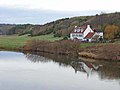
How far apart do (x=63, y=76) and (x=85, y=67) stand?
7852 mm

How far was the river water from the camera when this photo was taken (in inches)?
1036

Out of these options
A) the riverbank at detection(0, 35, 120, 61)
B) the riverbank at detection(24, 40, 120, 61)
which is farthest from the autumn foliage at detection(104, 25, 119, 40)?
the riverbank at detection(24, 40, 120, 61)

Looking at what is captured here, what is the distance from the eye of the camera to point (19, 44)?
6506 cm

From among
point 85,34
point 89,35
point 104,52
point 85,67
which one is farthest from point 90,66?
point 85,34

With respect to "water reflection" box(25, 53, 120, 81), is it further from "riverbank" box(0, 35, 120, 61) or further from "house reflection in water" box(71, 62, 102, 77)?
"riverbank" box(0, 35, 120, 61)

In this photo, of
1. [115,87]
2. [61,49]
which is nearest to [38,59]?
[61,49]

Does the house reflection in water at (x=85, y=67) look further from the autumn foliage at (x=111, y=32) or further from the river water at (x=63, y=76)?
the autumn foliage at (x=111, y=32)

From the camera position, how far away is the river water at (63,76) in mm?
26312

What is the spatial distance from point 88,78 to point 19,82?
7047 mm

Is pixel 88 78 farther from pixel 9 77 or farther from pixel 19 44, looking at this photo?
pixel 19 44

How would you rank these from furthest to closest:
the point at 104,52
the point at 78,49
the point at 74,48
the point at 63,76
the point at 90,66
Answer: the point at 74,48
the point at 78,49
the point at 104,52
the point at 90,66
the point at 63,76

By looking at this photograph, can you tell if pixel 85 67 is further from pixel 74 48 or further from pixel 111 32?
pixel 111 32

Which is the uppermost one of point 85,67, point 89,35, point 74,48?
point 89,35

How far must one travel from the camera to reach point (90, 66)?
39.6 metres
